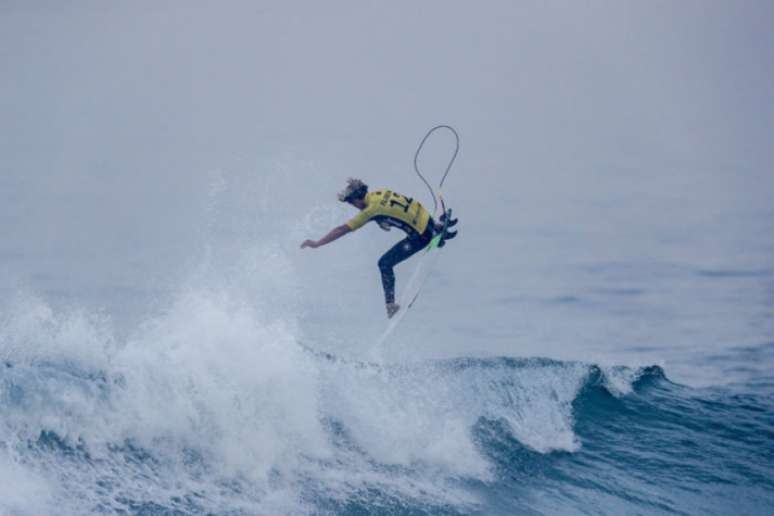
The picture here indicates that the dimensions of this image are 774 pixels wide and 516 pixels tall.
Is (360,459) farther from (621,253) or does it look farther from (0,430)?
(621,253)

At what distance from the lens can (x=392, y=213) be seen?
37.3 feet

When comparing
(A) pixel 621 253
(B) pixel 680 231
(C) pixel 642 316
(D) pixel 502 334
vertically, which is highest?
(B) pixel 680 231

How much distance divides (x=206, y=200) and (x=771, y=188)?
2990 centimetres

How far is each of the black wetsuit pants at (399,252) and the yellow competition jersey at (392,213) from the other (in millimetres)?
95

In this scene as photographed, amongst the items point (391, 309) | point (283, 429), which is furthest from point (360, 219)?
point (283, 429)

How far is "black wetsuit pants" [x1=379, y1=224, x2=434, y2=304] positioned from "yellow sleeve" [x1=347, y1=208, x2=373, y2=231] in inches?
31.0

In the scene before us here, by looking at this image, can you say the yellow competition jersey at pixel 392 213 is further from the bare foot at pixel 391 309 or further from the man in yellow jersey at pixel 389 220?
the bare foot at pixel 391 309

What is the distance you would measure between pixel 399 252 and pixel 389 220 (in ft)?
2.16

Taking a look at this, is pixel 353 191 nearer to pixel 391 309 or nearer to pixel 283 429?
pixel 391 309

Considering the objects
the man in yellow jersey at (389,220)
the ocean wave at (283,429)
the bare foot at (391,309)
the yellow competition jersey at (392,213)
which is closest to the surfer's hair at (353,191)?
the man in yellow jersey at (389,220)

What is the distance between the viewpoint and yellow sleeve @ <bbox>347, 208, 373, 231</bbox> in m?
11.0

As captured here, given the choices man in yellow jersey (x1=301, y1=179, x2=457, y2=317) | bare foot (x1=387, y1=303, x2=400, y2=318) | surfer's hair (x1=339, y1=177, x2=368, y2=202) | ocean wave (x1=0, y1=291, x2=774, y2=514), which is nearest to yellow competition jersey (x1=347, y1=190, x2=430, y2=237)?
man in yellow jersey (x1=301, y1=179, x2=457, y2=317)

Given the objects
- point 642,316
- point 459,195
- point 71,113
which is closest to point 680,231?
point 459,195

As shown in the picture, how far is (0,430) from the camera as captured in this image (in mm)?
9148
